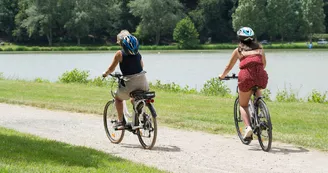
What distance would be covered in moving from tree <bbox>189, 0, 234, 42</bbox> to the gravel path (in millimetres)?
91907

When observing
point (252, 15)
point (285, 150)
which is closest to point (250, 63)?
point (285, 150)

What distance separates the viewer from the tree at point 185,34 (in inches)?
3615

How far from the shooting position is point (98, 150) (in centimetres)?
933

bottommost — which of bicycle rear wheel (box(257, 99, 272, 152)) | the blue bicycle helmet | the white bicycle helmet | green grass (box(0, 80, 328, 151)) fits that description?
green grass (box(0, 80, 328, 151))

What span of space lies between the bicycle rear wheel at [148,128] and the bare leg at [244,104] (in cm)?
140

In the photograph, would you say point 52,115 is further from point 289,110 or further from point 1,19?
point 1,19

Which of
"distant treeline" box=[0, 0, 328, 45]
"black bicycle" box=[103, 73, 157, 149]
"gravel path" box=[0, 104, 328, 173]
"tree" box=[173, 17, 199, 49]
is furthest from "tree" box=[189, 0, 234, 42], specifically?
"black bicycle" box=[103, 73, 157, 149]

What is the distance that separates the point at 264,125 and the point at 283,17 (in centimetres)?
8779

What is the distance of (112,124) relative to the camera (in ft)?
34.3

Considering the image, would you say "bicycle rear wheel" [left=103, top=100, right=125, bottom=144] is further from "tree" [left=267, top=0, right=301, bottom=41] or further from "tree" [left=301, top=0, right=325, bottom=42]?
"tree" [left=301, top=0, right=325, bottom=42]

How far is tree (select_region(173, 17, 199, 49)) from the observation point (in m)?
91.8

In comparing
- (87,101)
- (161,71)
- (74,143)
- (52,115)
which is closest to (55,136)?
(74,143)

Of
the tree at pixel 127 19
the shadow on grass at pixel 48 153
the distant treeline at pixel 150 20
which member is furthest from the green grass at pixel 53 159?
the tree at pixel 127 19

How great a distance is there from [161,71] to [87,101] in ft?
71.8
